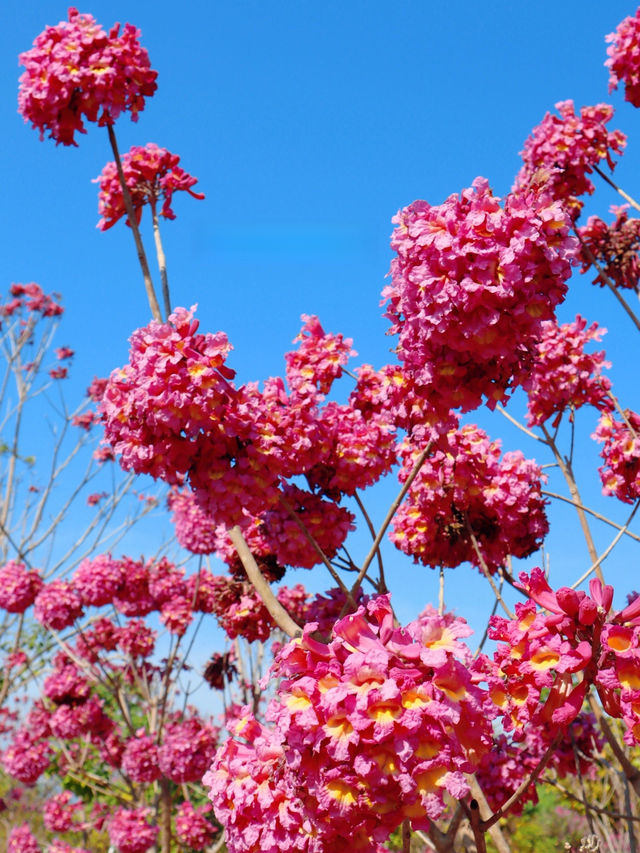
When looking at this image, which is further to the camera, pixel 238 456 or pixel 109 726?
pixel 109 726

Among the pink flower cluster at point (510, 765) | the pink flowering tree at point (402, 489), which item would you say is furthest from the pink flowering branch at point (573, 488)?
the pink flower cluster at point (510, 765)

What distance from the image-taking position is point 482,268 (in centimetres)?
235

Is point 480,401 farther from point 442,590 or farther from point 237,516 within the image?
point 442,590

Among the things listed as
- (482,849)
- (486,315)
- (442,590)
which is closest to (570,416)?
(442,590)

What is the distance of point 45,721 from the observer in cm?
838

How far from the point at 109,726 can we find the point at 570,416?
19.4ft

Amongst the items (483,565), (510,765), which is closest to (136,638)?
(510,765)

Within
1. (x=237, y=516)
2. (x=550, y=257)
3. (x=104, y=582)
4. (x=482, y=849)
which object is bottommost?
(x=482, y=849)

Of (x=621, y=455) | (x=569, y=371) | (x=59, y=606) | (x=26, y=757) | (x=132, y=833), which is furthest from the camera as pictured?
(x=26, y=757)

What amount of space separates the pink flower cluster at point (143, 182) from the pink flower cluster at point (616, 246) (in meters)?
2.69

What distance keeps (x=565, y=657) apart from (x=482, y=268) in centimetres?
118

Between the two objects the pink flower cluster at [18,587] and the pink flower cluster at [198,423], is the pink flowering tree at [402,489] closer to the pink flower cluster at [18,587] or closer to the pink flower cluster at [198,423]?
the pink flower cluster at [198,423]

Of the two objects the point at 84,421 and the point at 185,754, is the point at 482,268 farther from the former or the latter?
the point at 84,421

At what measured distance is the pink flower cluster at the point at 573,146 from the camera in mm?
5012
